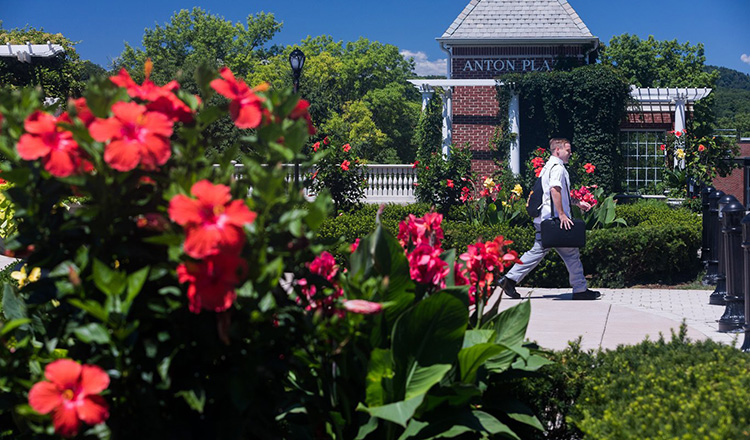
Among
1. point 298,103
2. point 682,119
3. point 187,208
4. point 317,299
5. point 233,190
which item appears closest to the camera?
point 187,208

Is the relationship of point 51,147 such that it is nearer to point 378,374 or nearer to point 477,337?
point 378,374

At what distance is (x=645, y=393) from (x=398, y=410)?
1117 millimetres

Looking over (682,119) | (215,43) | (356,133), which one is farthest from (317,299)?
(215,43)

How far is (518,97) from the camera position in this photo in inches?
891

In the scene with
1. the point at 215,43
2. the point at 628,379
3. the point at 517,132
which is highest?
the point at 215,43

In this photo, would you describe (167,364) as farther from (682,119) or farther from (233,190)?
(682,119)

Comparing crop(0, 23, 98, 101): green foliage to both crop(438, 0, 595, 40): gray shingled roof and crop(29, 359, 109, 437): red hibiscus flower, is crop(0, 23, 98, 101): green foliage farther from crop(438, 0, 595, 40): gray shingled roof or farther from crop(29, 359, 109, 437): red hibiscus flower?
crop(29, 359, 109, 437): red hibiscus flower

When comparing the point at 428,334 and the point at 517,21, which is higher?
the point at 517,21

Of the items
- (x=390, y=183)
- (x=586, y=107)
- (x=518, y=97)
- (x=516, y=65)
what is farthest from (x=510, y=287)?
(x=516, y=65)

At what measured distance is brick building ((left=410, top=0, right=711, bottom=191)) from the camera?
75.0ft

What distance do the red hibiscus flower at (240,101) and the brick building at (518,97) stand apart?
67.1 ft

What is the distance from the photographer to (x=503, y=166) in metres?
22.7

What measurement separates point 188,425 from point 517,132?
21040 mm

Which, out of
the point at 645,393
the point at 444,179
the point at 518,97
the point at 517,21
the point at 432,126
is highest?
the point at 517,21
